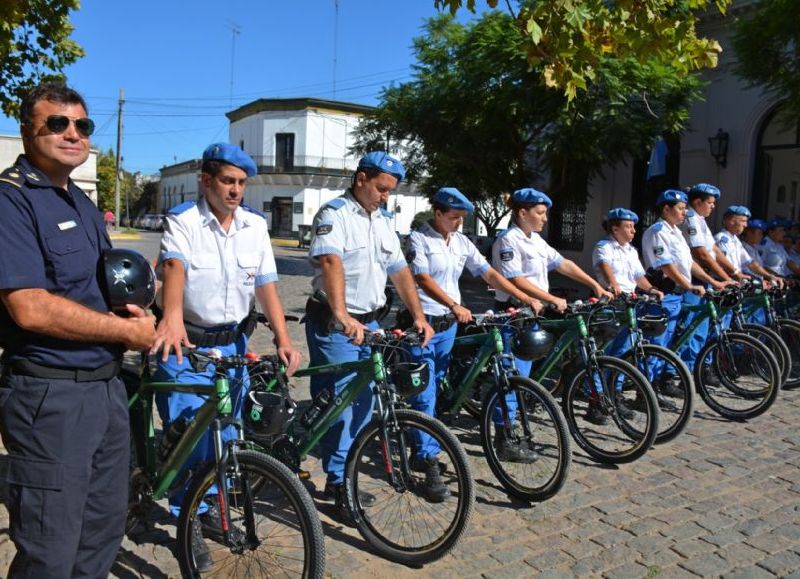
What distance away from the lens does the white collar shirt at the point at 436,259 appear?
511cm

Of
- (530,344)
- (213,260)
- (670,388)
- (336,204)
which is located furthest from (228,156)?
(670,388)

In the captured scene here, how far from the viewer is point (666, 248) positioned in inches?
272

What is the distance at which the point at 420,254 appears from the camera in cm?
510

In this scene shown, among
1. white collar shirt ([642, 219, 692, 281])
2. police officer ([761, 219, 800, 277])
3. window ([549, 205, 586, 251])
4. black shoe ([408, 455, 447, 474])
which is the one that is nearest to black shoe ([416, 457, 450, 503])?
black shoe ([408, 455, 447, 474])

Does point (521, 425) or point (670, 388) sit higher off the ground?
point (670, 388)

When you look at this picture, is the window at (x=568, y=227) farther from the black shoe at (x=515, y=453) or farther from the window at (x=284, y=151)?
the window at (x=284, y=151)

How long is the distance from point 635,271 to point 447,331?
2.55 meters

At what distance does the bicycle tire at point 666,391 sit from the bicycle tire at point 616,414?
0.30 metres

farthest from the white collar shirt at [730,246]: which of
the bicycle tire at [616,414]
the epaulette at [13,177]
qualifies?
the epaulette at [13,177]

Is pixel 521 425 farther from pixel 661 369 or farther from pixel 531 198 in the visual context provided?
pixel 531 198

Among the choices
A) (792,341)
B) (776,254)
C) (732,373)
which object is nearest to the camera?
(732,373)

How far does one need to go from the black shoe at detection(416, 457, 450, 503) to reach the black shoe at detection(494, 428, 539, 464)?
2.46 feet

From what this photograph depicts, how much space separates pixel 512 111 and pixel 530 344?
9.80 meters

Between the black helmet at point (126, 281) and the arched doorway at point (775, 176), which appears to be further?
the arched doorway at point (775, 176)
